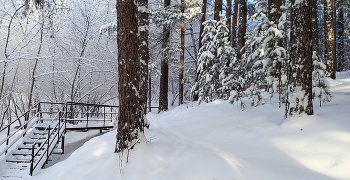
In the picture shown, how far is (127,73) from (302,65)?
3.09 meters

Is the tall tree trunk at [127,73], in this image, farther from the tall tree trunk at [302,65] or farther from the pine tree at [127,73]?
the tall tree trunk at [302,65]

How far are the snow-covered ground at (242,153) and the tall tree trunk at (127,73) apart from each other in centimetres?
30

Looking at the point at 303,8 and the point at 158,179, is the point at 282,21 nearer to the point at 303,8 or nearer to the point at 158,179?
the point at 303,8

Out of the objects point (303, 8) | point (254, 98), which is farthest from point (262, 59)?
point (303, 8)

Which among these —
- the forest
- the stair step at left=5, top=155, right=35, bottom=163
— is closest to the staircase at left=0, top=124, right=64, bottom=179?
the stair step at left=5, top=155, right=35, bottom=163

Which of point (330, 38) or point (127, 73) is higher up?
point (330, 38)

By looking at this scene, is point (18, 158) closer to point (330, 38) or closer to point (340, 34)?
point (330, 38)

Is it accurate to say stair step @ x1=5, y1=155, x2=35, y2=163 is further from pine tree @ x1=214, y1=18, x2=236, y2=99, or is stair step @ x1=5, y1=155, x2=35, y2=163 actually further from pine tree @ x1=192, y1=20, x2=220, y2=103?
pine tree @ x1=214, y1=18, x2=236, y2=99

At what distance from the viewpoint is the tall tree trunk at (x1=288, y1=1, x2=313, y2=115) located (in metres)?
5.03

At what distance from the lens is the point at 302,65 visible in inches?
199

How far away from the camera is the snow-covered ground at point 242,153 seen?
3.71 m

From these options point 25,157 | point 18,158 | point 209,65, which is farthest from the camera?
point 209,65

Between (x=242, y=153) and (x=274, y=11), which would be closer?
(x=242, y=153)

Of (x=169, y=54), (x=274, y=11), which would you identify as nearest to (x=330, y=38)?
(x=274, y=11)
